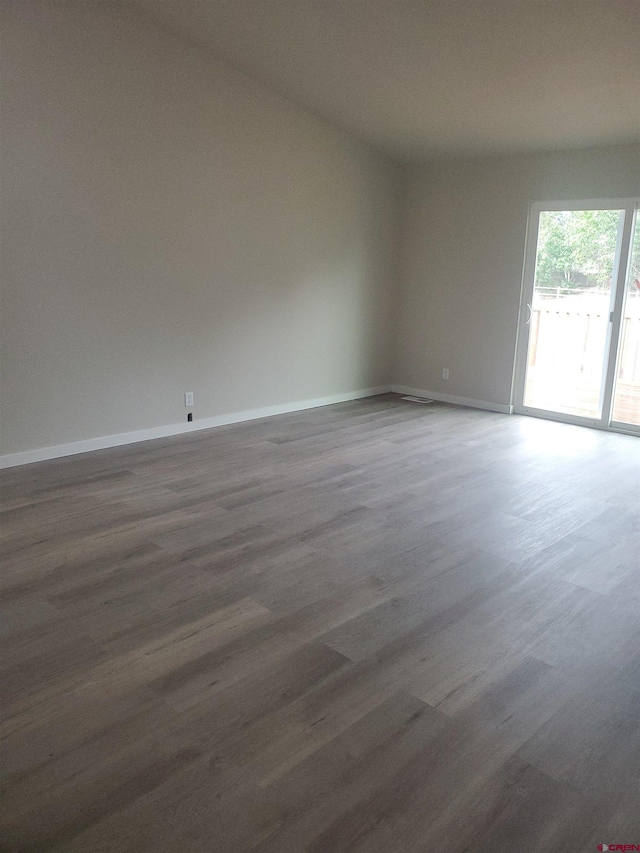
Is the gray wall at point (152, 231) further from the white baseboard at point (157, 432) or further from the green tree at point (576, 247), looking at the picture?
the green tree at point (576, 247)

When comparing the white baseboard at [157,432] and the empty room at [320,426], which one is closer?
the empty room at [320,426]

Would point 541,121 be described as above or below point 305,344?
above

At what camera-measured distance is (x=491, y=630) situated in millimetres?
2527

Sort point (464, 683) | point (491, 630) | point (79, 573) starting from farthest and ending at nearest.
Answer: point (79, 573), point (491, 630), point (464, 683)

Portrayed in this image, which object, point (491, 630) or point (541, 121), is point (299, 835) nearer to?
point (491, 630)

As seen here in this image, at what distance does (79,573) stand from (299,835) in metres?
1.71

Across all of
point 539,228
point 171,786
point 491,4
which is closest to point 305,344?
point 539,228

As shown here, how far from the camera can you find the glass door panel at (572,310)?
5723mm

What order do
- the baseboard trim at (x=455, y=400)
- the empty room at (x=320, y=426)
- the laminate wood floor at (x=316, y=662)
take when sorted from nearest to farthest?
the laminate wood floor at (x=316, y=662), the empty room at (x=320, y=426), the baseboard trim at (x=455, y=400)

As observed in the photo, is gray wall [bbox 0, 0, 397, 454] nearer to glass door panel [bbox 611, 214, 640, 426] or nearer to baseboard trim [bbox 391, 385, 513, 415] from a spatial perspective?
baseboard trim [bbox 391, 385, 513, 415]

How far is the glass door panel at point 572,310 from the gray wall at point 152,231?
1.92m

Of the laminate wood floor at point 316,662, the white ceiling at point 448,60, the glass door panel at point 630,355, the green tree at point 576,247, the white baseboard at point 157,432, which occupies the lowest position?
the laminate wood floor at point 316,662

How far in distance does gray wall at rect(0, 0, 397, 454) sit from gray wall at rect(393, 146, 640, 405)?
81cm

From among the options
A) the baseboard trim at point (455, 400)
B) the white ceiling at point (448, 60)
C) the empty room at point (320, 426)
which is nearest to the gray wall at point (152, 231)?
the empty room at point (320, 426)
